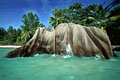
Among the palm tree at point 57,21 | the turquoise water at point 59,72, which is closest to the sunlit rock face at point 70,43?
the turquoise water at point 59,72

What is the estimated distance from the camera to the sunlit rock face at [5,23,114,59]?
6066mm

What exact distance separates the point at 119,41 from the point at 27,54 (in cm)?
1968

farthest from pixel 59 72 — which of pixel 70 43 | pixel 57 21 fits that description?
pixel 57 21

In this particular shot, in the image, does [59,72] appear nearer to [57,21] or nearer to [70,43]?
[70,43]

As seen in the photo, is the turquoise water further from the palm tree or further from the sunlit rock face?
the palm tree

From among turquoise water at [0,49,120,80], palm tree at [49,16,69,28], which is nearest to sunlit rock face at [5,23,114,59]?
turquoise water at [0,49,120,80]

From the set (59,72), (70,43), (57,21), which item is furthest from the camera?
(57,21)

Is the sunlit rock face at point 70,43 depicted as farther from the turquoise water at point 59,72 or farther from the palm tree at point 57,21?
the palm tree at point 57,21

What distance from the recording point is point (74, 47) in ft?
20.5

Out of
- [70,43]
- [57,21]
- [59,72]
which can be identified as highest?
[57,21]

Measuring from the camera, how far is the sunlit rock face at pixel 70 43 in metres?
6.07

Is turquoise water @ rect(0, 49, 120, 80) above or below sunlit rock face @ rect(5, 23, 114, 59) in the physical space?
below

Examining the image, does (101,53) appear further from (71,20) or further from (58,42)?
(71,20)

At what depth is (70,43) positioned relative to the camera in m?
6.64
